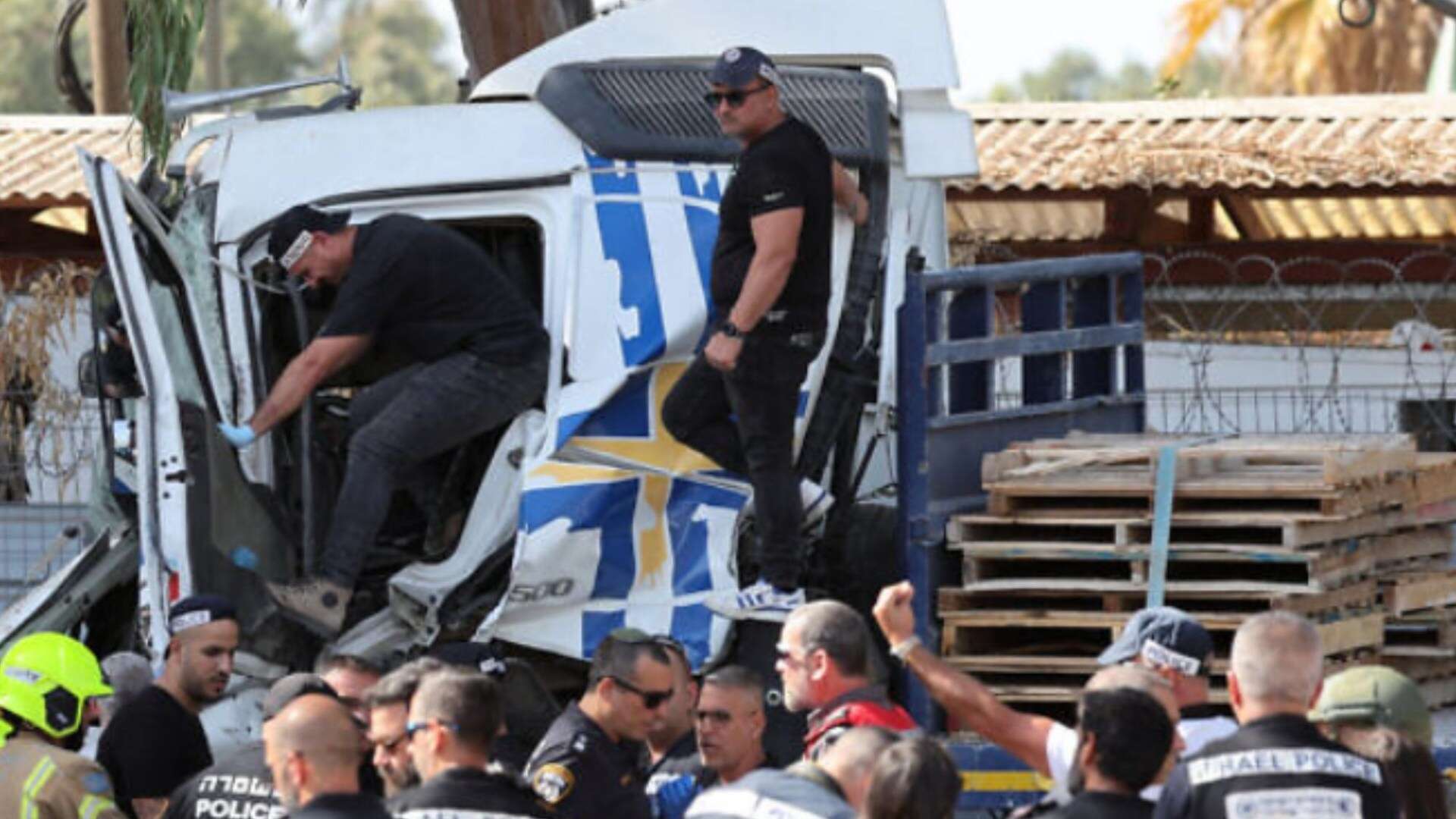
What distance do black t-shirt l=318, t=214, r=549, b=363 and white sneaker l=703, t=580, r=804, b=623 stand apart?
3.66 feet

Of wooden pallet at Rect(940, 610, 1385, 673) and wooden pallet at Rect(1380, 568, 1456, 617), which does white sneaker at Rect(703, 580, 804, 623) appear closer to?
wooden pallet at Rect(940, 610, 1385, 673)

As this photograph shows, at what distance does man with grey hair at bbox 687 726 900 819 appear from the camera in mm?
6121

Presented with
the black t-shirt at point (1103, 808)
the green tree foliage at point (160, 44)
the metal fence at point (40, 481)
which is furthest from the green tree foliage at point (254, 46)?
the black t-shirt at point (1103, 808)

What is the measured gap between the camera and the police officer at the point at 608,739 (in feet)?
24.9

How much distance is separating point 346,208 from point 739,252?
140 centimetres

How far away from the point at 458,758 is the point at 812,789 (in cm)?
83

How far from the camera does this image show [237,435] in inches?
370

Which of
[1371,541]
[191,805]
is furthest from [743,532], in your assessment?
[191,805]

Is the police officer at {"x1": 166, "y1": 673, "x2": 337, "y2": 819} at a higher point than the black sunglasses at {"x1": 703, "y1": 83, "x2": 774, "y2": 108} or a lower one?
lower

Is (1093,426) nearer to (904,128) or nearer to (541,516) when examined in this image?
(904,128)

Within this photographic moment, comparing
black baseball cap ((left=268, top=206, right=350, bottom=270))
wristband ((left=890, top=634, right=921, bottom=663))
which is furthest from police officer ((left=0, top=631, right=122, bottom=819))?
wristband ((left=890, top=634, right=921, bottom=663))

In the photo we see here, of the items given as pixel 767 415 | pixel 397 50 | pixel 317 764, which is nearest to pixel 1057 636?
pixel 767 415

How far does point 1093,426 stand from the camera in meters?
10.5

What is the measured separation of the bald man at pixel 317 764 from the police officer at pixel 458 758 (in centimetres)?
13
